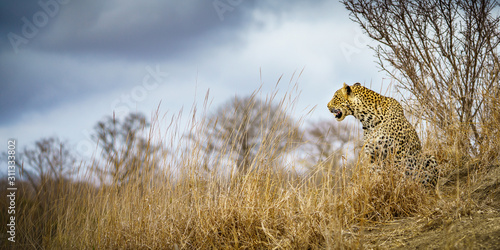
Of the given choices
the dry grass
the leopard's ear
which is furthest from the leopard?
the dry grass

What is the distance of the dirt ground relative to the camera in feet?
7.23

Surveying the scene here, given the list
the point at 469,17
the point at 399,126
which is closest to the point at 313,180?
the point at 399,126

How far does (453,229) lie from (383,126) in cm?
205

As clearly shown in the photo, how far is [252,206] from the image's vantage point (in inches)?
121

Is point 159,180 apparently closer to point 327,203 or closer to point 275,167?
point 275,167

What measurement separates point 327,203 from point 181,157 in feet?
4.65

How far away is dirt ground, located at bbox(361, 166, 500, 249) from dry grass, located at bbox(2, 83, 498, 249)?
3cm

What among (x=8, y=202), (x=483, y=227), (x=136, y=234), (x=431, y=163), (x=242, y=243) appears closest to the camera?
(x=483, y=227)

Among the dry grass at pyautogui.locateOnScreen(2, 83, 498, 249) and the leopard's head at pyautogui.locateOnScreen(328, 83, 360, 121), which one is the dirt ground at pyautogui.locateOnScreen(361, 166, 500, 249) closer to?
the dry grass at pyautogui.locateOnScreen(2, 83, 498, 249)

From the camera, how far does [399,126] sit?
4.37 m

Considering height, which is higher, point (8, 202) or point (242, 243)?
point (8, 202)

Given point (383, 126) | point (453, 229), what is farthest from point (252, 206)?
point (383, 126)

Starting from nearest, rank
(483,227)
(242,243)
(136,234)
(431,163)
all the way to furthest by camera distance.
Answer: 1. (483,227)
2. (242,243)
3. (136,234)
4. (431,163)

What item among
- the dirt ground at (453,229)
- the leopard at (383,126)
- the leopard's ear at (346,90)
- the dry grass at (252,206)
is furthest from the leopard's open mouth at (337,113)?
the dirt ground at (453,229)
